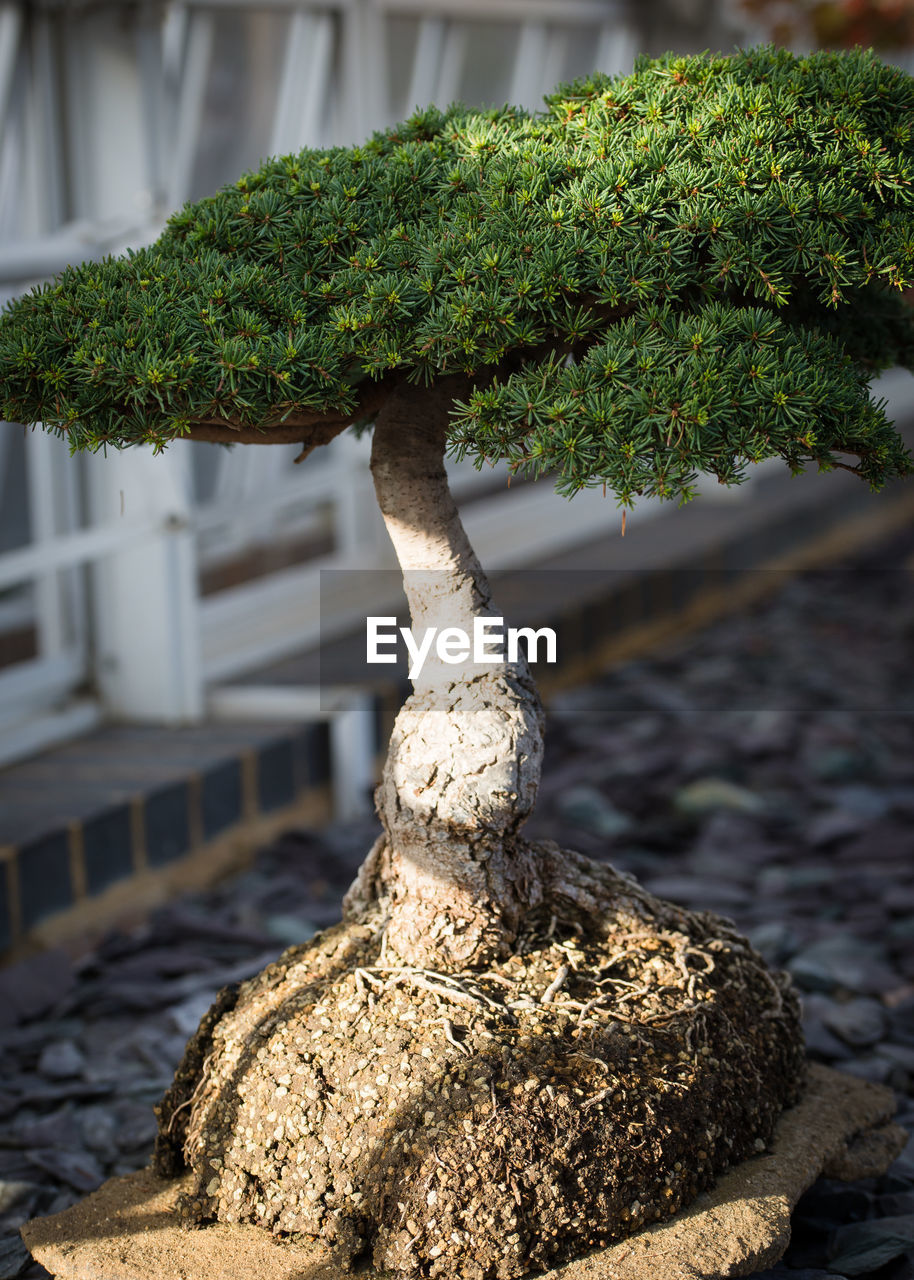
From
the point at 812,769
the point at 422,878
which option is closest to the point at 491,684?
the point at 422,878

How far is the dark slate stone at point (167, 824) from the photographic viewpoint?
11.8 ft

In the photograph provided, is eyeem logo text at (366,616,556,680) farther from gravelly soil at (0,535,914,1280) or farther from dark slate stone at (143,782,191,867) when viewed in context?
dark slate stone at (143,782,191,867)

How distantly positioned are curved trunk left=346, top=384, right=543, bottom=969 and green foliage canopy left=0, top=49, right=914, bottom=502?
0.20m

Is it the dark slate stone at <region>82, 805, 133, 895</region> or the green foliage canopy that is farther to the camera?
the dark slate stone at <region>82, 805, 133, 895</region>

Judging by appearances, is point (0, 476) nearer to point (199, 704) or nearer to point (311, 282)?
point (199, 704)

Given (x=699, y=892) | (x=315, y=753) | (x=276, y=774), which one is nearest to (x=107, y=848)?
(x=276, y=774)

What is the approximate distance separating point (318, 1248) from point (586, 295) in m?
1.26

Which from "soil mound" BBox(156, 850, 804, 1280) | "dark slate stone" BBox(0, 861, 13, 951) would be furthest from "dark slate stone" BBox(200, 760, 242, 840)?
"soil mound" BBox(156, 850, 804, 1280)

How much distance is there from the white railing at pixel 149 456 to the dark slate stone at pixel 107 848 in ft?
1.77

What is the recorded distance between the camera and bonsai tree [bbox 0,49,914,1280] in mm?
1710

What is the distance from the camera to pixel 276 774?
402 cm

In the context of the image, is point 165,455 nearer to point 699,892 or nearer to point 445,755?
point 699,892

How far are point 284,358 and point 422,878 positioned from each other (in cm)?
79

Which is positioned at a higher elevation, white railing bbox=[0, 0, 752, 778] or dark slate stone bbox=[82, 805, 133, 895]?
white railing bbox=[0, 0, 752, 778]
